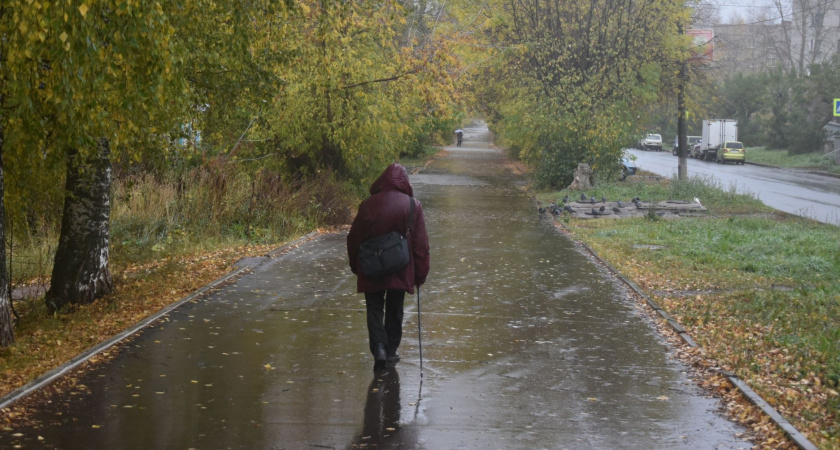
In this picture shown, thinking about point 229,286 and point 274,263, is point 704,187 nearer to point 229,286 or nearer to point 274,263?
point 274,263

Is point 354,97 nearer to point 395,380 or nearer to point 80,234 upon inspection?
point 80,234

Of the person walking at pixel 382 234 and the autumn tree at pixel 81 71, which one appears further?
the person walking at pixel 382 234

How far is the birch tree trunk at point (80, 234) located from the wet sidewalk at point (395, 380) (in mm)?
1337

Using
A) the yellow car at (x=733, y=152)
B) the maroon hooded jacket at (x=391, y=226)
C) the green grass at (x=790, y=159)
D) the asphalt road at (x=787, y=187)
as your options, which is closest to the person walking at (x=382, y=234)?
the maroon hooded jacket at (x=391, y=226)

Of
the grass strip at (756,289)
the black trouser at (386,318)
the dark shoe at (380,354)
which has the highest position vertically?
the black trouser at (386,318)

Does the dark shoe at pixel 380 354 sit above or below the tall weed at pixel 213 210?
below

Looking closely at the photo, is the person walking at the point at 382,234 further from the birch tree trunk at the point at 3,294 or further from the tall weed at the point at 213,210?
the tall weed at the point at 213,210

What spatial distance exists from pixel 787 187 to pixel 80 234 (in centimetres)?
3106

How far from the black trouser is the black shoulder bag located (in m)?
0.29

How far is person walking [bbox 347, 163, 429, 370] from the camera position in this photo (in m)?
7.78

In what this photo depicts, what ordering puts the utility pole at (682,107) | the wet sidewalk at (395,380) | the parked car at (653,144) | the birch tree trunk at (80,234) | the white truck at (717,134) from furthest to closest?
the parked car at (653,144)
the white truck at (717,134)
the utility pole at (682,107)
the birch tree trunk at (80,234)
the wet sidewalk at (395,380)

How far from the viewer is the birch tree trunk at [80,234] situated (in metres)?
10.3

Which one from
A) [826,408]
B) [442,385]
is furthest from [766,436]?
[442,385]

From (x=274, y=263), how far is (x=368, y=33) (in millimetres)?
8490
